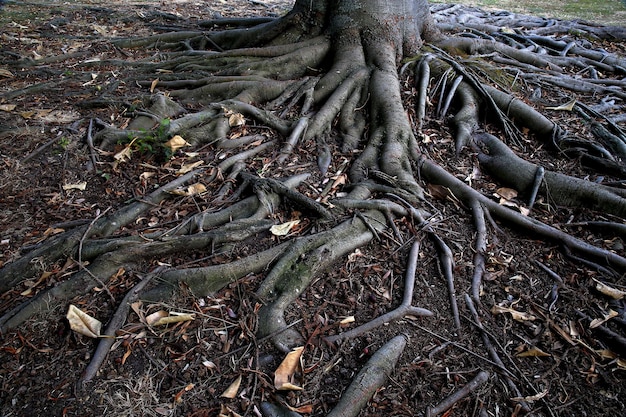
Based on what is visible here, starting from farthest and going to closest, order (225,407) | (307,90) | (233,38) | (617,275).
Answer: (233,38) < (307,90) < (617,275) < (225,407)

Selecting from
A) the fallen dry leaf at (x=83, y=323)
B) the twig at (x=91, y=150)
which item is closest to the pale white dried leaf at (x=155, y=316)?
the fallen dry leaf at (x=83, y=323)

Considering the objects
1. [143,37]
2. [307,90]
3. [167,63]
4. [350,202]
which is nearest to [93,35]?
[143,37]

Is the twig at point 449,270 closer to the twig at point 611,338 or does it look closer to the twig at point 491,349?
the twig at point 491,349

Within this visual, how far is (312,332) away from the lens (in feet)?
8.18

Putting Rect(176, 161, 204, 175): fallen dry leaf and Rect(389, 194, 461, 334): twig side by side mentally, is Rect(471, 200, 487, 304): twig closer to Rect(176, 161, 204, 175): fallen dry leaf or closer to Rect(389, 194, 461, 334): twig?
Rect(389, 194, 461, 334): twig

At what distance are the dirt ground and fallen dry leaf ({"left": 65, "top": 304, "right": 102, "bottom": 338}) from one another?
0.05 metres

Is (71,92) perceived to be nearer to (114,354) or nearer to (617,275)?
(114,354)

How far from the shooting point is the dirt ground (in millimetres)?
2201

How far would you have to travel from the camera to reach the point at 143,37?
6078 mm

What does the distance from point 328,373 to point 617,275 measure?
2014 millimetres

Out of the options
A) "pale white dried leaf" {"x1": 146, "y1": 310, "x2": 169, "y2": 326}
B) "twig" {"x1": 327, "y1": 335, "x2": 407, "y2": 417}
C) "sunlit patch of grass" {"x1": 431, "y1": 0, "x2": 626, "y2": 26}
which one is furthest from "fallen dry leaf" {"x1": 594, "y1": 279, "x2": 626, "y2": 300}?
"sunlit patch of grass" {"x1": 431, "y1": 0, "x2": 626, "y2": 26}

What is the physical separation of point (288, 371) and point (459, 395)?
2.87 feet

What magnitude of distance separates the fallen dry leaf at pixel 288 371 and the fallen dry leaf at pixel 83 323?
1.00m

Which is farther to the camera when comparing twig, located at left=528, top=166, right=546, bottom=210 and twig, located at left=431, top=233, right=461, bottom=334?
twig, located at left=528, top=166, right=546, bottom=210
